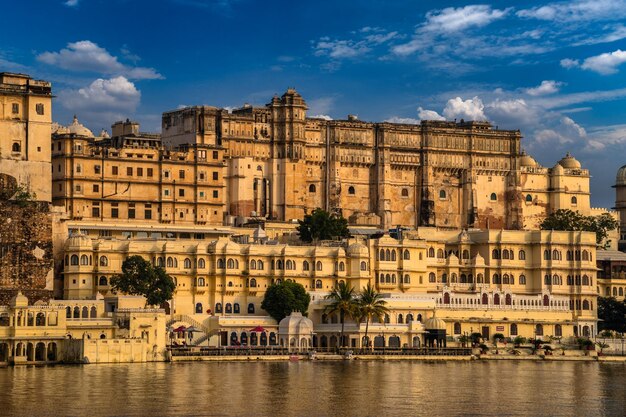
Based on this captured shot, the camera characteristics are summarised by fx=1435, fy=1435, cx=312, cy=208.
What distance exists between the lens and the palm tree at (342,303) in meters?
106

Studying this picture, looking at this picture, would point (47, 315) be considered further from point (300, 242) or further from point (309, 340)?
point (300, 242)

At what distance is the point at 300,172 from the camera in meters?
135

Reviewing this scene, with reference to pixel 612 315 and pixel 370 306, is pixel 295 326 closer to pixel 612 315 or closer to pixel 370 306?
pixel 370 306

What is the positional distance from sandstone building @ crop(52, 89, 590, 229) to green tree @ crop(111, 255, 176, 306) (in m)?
16.4

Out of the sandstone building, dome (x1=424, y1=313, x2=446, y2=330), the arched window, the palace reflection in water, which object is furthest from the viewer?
the sandstone building

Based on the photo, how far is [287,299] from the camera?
107 m

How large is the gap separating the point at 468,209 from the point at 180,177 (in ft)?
112

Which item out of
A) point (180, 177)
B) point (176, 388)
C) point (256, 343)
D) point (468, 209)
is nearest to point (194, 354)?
point (256, 343)

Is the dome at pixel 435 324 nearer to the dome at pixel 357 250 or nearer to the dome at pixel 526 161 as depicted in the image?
the dome at pixel 357 250

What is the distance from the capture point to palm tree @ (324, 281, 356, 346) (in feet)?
347

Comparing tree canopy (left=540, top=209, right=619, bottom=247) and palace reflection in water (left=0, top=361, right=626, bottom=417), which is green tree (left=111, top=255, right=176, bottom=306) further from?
tree canopy (left=540, top=209, right=619, bottom=247)

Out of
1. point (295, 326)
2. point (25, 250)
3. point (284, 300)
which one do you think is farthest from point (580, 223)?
point (25, 250)

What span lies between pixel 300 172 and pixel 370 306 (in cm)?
3101

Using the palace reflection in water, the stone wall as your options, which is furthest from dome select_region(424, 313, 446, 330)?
the stone wall
